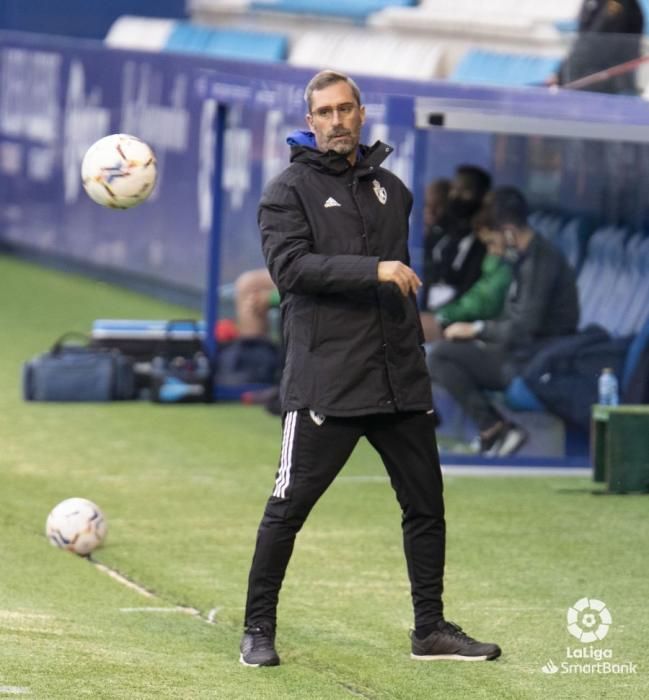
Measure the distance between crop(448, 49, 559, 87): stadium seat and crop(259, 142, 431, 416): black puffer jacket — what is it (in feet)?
38.7

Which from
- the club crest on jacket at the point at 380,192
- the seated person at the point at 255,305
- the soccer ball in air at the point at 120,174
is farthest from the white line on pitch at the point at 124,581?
the seated person at the point at 255,305

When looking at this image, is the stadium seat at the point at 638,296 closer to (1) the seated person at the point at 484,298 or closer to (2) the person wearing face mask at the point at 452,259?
(1) the seated person at the point at 484,298

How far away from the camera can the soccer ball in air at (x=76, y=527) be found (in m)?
8.86

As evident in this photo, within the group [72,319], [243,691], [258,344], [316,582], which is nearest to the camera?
[243,691]

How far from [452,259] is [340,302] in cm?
527

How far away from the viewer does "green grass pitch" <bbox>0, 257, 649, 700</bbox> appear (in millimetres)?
6598

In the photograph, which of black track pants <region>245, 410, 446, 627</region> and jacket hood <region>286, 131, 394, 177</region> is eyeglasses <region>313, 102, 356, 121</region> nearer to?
jacket hood <region>286, 131, 394, 177</region>

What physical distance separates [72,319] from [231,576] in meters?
11.2

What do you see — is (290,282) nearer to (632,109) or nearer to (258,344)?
(632,109)

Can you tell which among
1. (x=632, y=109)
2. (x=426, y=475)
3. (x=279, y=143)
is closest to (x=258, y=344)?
(x=279, y=143)

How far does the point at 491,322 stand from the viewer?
38.8ft

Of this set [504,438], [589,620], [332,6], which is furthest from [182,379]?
[332,6]

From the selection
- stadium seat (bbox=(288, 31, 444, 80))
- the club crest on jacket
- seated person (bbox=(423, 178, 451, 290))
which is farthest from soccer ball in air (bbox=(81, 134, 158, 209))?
stadium seat (bbox=(288, 31, 444, 80))

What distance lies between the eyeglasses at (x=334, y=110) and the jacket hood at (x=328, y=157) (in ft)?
0.40
